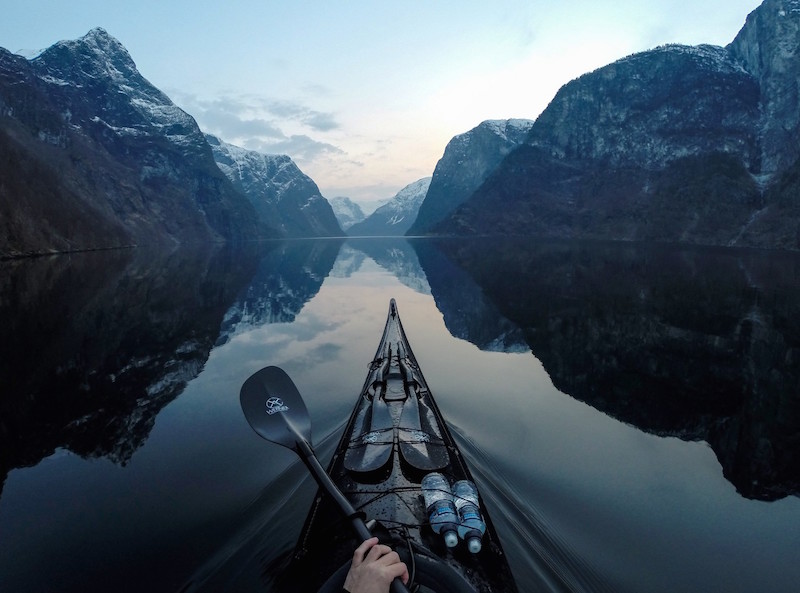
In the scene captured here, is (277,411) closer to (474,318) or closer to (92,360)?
(92,360)

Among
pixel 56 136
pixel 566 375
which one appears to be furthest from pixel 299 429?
pixel 56 136

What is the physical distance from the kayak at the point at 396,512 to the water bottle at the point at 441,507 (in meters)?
0.19

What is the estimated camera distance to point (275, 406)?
8.12m

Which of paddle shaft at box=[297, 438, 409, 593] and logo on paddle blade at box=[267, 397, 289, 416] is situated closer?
paddle shaft at box=[297, 438, 409, 593]

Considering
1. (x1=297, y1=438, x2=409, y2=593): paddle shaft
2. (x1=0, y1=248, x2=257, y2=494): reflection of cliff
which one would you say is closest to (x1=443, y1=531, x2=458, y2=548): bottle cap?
(x1=297, y1=438, x2=409, y2=593): paddle shaft

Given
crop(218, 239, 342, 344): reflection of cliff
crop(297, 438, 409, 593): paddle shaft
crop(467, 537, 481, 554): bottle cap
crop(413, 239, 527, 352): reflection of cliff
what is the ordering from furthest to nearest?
crop(218, 239, 342, 344): reflection of cliff < crop(413, 239, 527, 352): reflection of cliff < crop(467, 537, 481, 554): bottle cap < crop(297, 438, 409, 593): paddle shaft

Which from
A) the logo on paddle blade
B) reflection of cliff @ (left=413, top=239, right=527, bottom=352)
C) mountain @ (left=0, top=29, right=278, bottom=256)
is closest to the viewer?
the logo on paddle blade

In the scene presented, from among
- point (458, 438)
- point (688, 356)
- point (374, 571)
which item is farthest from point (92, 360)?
point (688, 356)

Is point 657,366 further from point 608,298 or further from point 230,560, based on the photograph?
point 230,560

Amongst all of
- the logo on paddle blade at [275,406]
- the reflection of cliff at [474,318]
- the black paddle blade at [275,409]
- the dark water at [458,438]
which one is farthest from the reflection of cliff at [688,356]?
the logo on paddle blade at [275,406]

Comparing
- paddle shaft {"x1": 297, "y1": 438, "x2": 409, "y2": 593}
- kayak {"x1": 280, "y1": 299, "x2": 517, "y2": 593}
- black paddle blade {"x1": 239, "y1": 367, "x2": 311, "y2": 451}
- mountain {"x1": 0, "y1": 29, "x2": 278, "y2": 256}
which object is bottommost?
kayak {"x1": 280, "y1": 299, "x2": 517, "y2": 593}

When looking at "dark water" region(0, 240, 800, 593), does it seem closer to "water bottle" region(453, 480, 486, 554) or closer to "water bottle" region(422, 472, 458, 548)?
"water bottle" region(453, 480, 486, 554)

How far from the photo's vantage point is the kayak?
5.24 meters

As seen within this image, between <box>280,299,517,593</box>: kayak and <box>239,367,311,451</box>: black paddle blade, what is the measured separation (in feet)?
4.04
